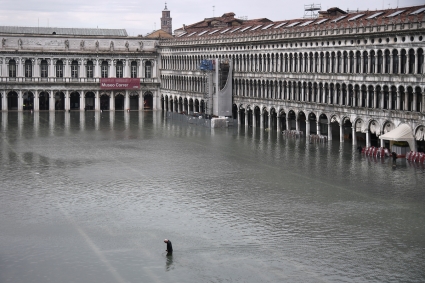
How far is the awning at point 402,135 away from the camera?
6881 centimetres

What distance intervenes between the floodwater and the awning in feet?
8.65

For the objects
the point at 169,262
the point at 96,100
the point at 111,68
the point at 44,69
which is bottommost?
the point at 169,262

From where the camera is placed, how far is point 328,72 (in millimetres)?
85562

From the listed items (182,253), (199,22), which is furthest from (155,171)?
(199,22)

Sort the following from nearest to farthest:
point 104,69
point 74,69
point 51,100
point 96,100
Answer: point 51,100, point 74,69, point 96,100, point 104,69

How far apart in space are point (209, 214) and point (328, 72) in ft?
145

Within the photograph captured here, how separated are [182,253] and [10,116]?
8999 centimetres

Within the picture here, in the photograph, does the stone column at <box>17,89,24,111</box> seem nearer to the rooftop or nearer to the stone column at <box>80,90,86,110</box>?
the stone column at <box>80,90,86,110</box>

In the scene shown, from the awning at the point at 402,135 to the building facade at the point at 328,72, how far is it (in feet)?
1.96

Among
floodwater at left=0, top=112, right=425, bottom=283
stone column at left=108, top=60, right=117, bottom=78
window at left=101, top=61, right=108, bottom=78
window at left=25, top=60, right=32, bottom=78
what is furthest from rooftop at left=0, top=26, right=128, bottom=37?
floodwater at left=0, top=112, right=425, bottom=283

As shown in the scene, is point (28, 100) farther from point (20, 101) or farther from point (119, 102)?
point (119, 102)

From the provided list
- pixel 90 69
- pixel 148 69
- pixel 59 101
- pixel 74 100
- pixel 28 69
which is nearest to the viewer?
pixel 28 69

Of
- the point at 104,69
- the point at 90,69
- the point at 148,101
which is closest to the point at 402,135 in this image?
the point at 104,69

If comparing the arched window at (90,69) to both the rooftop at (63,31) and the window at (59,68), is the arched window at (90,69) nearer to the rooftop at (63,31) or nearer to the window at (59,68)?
the window at (59,68)
